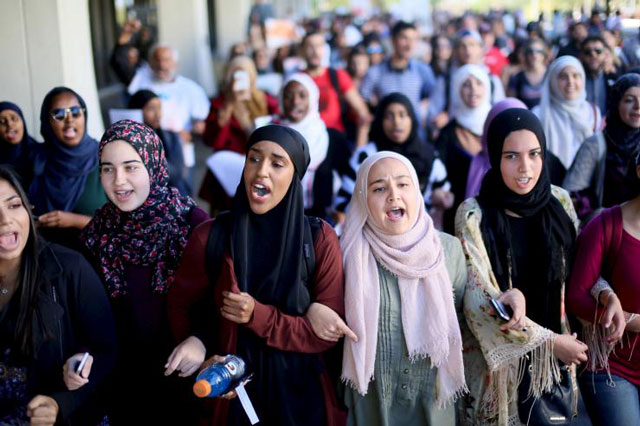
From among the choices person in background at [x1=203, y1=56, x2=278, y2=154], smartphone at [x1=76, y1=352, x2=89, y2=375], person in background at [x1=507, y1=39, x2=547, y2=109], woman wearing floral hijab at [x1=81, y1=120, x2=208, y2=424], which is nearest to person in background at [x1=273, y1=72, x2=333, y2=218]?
person in background at [x1=203, y1=56, x2=278, y2=154]

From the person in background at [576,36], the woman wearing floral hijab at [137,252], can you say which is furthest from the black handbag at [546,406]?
the person in background at [576,36]

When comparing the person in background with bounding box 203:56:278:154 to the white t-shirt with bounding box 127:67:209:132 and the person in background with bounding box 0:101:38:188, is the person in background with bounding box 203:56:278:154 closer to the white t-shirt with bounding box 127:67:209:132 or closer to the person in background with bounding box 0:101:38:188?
the white t-shirt with bounding box 127:67:209:132

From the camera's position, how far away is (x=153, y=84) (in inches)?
294

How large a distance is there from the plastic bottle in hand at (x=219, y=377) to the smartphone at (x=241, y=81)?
162 inches

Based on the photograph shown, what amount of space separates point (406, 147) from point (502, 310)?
225 centimetres

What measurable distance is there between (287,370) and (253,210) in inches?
26.0

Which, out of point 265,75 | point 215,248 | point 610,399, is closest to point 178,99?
point 265,75

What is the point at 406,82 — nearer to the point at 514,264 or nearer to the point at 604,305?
the point at 514,264

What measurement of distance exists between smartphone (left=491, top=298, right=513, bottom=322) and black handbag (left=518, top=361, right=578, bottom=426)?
1.10ft

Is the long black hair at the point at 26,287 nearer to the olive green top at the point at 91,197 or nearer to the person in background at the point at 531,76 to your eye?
the olive green top at the point at 91,197

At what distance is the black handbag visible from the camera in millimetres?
2939

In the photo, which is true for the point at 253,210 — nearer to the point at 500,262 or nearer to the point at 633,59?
the point at 500,262

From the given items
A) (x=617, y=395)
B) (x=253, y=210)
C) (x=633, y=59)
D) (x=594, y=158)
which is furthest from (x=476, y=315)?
(x=633, y=59)

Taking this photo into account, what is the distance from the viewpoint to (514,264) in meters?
3.04
